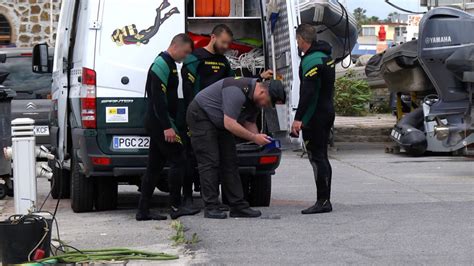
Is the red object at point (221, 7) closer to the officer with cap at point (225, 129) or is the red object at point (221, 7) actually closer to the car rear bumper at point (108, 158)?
the officer with cap at point (225, 129)

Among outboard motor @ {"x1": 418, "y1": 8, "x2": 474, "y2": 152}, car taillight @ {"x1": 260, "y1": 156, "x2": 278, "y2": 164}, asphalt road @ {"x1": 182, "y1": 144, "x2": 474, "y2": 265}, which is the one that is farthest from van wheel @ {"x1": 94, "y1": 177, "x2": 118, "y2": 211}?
outboard motor @ {"x1": 418, "y1": 8, "x2": 474, "y2": 152}

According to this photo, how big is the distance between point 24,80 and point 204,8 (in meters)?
6.37

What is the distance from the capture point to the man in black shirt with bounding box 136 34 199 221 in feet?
30.9

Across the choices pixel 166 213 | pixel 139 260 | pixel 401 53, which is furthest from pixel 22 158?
pixel 401 53

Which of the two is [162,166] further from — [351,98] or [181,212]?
[351,98]

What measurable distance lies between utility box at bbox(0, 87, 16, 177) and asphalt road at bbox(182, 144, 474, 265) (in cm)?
325

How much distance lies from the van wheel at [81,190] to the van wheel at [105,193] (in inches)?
3.2

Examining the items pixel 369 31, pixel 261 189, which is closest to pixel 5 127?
pixel 261 189

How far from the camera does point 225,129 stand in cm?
949

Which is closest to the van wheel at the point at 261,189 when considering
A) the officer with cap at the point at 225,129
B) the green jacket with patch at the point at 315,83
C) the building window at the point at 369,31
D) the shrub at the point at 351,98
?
the officer with cap at the point at 225,129

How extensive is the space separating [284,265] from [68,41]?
15.1 ft

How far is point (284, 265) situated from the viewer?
722 centimetres

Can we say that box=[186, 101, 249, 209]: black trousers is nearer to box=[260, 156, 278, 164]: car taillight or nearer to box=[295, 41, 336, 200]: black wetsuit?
box=[260, 156, 278, 164]: car taillight

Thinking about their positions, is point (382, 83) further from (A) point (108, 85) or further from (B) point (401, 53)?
(A) point (108, 85)
